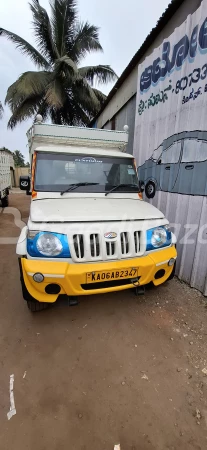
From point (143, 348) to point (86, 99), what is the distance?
14136 mm

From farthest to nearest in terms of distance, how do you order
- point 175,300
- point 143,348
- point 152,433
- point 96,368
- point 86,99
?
1. point 86,99
2. point 175,300
3. point 143,348
4. point 96,368
5. point 152,433

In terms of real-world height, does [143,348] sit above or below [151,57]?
below

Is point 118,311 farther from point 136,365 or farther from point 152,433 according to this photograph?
point 152,433

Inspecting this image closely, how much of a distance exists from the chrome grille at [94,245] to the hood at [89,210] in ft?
0.69

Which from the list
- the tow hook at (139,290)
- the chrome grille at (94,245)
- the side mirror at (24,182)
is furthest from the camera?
the side mirror at (24,182)

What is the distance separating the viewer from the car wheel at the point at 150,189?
470 centimetres

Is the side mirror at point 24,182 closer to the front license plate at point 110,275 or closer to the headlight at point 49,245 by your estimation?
the headlight at point 49,245

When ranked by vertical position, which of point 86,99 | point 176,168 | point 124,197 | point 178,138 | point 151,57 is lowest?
point 124,197

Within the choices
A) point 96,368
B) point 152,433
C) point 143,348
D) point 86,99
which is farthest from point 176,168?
point 86,99

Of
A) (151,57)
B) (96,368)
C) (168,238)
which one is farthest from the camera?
(151,57)

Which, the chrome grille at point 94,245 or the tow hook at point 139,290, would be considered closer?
the chrome grille at point 94,245

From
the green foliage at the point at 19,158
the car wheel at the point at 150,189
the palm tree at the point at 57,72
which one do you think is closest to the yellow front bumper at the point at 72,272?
the car wheel at the point at 150,189

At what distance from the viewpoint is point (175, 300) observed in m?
3.27

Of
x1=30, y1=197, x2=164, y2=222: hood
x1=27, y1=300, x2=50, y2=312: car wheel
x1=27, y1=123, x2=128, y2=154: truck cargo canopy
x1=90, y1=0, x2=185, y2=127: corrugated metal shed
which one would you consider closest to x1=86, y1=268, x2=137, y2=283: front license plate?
x1=30, y1=197, x2=164, y2=222: hood
